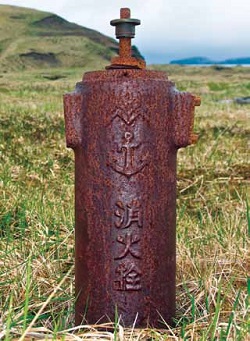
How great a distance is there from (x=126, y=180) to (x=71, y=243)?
115 cm

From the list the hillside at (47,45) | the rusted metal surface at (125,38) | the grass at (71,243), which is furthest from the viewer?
the hillside at (47,45)

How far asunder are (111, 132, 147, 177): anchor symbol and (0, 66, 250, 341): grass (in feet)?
1.38

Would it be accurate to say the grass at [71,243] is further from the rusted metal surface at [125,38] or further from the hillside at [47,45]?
the hillside at [47,45]

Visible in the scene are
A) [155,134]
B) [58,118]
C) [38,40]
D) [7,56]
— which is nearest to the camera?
[155,134]

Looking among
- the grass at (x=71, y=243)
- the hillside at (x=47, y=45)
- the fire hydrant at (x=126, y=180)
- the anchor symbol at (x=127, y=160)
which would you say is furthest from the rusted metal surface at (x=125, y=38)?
the hillside at (x=47, y=45)

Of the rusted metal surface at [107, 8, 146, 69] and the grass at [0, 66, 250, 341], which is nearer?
the grass at [0, 66, 250, 341]

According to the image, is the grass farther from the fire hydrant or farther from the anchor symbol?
the anchor symbol

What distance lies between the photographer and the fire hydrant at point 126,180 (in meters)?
2.21

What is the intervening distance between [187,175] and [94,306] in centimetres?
328

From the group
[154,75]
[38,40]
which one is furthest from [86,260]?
[38,40]

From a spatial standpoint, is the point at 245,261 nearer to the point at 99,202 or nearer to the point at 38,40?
the point at 99,202

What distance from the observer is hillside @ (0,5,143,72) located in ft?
121

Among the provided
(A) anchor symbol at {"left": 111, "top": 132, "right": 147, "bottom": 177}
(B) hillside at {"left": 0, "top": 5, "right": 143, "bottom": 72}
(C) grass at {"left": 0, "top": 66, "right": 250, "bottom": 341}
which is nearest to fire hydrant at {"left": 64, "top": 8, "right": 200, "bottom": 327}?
(A) anchor symbol at {"left": 111, "top": 132, "right": 147, "bottom": 177}

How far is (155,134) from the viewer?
2.24m
